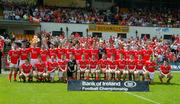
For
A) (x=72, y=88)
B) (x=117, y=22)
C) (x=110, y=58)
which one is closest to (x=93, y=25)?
(x=117, y=22)

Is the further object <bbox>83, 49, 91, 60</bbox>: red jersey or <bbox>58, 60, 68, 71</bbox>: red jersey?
<bbox>83, 49, 91, 60</bbox>: red jersey

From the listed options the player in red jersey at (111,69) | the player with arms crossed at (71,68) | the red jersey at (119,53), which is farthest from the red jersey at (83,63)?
the red jersey at (119,53)

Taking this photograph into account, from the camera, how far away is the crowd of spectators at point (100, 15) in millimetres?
41656

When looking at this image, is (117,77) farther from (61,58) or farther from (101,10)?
(101,10)

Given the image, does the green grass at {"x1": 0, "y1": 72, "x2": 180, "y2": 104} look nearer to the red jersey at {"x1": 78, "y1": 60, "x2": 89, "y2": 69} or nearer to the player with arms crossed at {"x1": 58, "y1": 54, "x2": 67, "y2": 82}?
the player with arms crossed at {"x1": 58, "y1": 54, "x2": 67, "y2": 82}

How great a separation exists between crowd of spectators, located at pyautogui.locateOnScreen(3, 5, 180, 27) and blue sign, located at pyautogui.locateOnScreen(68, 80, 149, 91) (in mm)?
21195

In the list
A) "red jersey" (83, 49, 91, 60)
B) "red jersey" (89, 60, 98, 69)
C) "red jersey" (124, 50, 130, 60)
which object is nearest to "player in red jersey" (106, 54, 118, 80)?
"red jersey" (89, 60, 98, 69)

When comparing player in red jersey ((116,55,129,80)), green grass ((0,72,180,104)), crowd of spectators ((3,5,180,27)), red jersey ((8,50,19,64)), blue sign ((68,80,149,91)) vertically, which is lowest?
green grass ((0,72,180,104))

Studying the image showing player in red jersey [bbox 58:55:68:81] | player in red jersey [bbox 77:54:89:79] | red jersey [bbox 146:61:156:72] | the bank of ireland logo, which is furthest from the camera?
red jersey [bbox 146:61:156:72]

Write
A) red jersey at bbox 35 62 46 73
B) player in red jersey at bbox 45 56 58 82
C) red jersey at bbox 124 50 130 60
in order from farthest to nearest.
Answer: red jersey at bbox 124 50 130 60 < player in red jersey at bbox 45 56 58 82 < red jersey at bbox 35 62 46 73

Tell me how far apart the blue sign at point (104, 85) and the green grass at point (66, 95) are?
1.15ft

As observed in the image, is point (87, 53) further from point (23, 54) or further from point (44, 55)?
point (23, 54)

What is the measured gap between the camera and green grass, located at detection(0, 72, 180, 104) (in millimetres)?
17156

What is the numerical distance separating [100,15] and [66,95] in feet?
93.3
